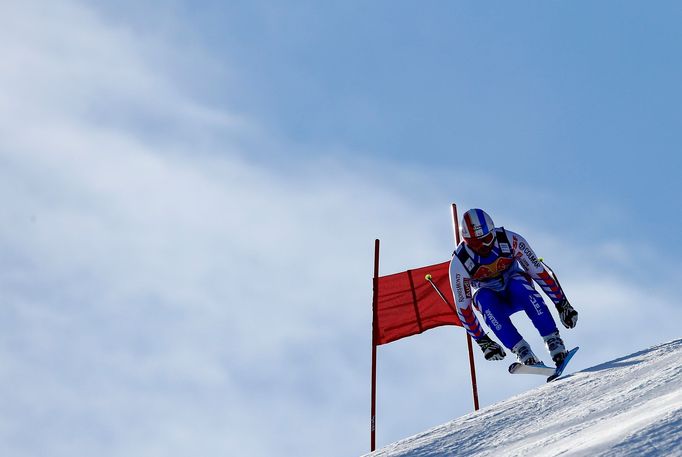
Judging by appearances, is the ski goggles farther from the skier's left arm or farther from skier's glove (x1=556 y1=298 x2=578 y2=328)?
skier's glove (x1=556 y1=298 x2=578 y2=328)

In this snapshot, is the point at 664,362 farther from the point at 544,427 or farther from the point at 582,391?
the point at 544,427

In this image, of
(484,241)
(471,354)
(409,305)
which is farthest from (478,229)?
(409,305)

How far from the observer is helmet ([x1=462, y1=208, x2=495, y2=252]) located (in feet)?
26.6

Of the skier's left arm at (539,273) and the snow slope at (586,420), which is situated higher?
the skier's left arm at (539,273)

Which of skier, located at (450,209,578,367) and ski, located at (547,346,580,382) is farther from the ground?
skier, located at (450,209,578,367)

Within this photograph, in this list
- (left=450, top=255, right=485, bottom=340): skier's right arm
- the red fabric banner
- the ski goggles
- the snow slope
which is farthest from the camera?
the red fabric banner

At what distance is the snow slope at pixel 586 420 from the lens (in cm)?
376

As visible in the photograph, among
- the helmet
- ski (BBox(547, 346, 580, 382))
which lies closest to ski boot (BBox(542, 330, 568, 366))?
ski (BBox(547, 346, 580, 382))

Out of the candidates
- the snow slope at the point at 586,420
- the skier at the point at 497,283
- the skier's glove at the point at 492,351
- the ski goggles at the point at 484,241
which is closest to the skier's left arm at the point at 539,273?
the skier at the point at 497,283

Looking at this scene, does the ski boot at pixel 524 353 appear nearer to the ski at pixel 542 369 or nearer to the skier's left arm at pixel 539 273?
the ski at pixel 542 369

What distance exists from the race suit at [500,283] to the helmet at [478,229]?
7 centimetres

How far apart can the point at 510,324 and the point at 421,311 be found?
2939mm

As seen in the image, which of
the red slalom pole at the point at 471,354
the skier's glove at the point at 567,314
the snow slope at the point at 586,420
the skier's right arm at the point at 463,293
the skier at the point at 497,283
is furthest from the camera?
the red slalom pole at the point at 471,354

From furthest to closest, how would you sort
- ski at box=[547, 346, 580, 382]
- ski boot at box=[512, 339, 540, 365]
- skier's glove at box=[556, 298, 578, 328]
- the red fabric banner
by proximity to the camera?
the red fabric banner
skier's glove at box=[556, 298, 578, 328]
ski boot at box=[512, 339, 540, 365]
ski at box=[547, 346, 580, 382]
